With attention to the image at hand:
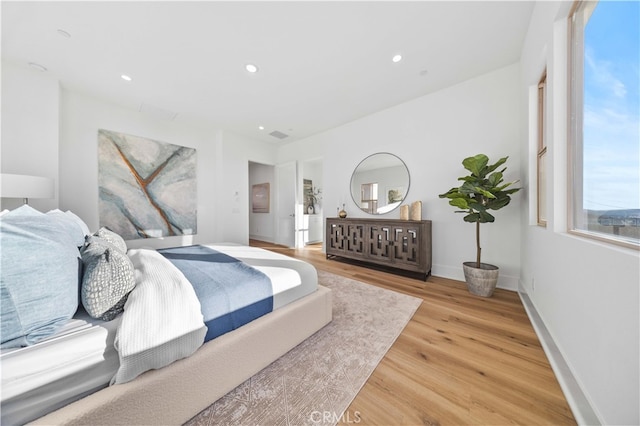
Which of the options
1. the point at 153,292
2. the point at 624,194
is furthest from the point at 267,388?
the point at 624,194

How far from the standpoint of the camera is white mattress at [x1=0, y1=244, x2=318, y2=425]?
0.65 meters

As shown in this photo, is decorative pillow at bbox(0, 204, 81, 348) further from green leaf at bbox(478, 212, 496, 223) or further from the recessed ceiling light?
the recessed ceiling light


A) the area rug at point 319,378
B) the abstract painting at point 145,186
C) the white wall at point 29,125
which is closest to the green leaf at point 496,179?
the area rug at point 319,378

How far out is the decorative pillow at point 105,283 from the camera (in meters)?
0.89

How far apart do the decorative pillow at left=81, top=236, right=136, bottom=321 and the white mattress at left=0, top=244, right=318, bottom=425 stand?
0.19ft

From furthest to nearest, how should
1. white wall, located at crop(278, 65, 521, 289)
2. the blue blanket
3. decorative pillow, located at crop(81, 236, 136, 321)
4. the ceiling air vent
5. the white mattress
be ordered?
1. the ceiling air vent
2. white wall, located at crop(278, 65, 521, 289)
3. the blue blanket
4. decorative pillow, located at crop(81, 236, 136, 321)
5. the white mattress

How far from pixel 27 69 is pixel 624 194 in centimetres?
549

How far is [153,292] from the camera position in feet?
3.23

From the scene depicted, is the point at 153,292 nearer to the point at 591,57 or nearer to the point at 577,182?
the point at 577,182

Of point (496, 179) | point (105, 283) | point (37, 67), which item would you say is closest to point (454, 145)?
point (496, 179)

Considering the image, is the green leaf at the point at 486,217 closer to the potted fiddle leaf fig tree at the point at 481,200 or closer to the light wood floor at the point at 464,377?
the potted fiddle leaf fig tree at the point at 481,200

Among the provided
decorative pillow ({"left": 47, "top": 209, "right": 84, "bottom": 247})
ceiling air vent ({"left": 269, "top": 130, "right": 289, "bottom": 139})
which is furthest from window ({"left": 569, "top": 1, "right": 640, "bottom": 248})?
ceiling air vent ({"left": 269, "top": 130, "right": 289, "bottom": 139})

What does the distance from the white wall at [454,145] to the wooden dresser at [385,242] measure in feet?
1.23

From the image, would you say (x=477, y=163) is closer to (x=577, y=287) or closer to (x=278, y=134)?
(x=577, y=287)
